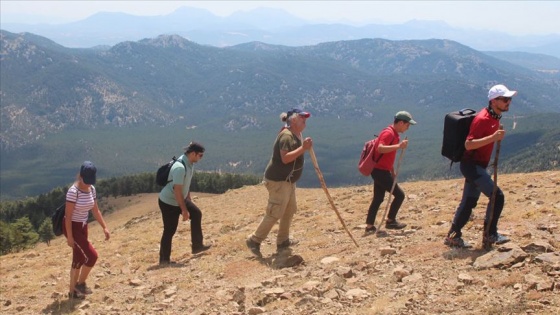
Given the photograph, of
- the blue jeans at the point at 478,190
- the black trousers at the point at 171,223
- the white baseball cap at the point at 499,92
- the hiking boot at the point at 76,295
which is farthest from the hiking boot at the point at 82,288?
the white baseball cap at the point at 499,92

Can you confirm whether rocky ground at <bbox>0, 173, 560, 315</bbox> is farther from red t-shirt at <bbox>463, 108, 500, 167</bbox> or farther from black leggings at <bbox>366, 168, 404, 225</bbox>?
red t-shirt at <bbox>463, 108, 500, 167</bbox>

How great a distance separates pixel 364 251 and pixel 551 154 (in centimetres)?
17477

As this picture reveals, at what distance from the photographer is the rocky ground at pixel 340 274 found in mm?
7129

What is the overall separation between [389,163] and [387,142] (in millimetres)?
602

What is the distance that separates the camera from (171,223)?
1144cm

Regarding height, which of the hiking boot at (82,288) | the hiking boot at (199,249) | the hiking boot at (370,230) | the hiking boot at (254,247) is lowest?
the hiking boot at (199,249)

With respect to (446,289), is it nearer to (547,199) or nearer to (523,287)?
(523,287)

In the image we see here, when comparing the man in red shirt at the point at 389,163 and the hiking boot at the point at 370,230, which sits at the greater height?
the man in red shirt at the point at 389,163

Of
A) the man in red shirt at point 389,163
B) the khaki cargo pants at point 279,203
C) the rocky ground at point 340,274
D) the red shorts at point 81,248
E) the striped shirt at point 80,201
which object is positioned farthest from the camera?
the man in red shirt at point 389,163

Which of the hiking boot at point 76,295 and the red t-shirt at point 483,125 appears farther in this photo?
the hiking boot at point 76,295

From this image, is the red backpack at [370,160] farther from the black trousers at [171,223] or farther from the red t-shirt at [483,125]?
the black trousers at [171,223]

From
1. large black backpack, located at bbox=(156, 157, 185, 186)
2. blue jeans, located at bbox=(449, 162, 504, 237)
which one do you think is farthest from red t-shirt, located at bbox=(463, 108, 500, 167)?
large black backpack, located at bbox=(156, 157, 185, 186)

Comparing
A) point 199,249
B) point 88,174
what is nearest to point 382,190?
point 199,249

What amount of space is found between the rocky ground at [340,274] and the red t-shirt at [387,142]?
1.60 metres
